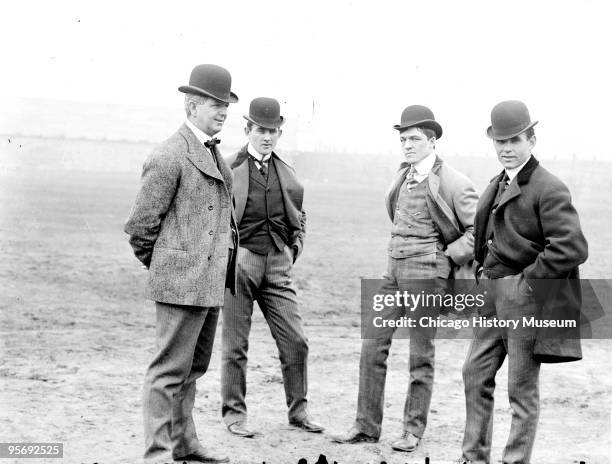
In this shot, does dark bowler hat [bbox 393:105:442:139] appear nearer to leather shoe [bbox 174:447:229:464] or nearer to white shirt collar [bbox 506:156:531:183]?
white shirt collar [bbox 506:156:531:183]

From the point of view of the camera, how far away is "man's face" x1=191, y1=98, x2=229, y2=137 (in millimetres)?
4367

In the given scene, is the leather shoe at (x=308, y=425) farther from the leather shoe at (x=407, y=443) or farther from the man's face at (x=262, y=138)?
the man's face at (x=262, y=138)

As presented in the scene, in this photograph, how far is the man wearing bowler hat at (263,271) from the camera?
540 cm

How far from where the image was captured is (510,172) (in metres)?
4.50

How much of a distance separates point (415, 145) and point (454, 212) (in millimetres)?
520

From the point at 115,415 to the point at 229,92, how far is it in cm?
254

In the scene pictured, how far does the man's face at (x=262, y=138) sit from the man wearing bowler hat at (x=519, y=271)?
5.21 ft

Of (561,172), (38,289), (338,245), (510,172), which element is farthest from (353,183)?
(510,172)

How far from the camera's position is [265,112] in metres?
5.46

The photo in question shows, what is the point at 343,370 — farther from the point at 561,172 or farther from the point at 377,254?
the point at 561,172

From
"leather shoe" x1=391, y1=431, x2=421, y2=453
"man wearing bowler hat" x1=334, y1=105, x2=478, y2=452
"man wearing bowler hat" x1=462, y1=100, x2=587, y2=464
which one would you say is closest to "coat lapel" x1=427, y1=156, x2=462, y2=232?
"man wearing bowler hat" x1=334, y1=105, x2=478, y2=452

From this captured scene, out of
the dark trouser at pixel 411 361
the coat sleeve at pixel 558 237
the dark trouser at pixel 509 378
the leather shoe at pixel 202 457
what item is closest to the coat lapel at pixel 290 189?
the dark trouser at pixel 411 361

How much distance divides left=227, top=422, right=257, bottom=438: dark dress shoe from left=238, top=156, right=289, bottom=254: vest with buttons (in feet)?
3.90

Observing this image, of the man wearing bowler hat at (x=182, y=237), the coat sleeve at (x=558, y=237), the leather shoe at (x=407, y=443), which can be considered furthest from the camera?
the leather shoe at (x=407, y=443)
